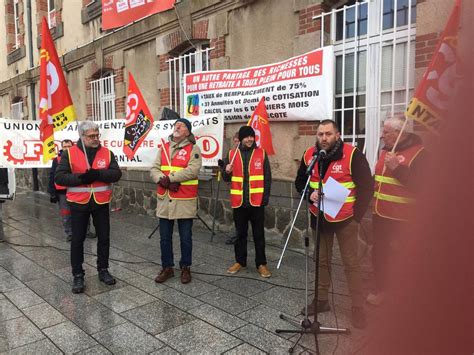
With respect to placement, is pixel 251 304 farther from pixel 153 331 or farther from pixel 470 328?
pixel 470 328

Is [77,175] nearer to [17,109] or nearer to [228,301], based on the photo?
[228,301]

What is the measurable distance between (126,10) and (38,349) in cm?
788

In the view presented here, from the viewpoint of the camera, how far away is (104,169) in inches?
178

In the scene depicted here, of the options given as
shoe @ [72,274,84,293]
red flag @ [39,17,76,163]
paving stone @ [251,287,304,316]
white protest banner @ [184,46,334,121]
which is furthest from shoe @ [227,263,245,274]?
red flag @ [39,17,76,163]

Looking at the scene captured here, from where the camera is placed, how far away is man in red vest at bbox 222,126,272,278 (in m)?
4.73

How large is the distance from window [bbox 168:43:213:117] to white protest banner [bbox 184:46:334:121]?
665 mm

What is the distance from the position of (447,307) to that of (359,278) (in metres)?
2.89

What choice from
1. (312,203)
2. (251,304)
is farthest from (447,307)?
(251,304)

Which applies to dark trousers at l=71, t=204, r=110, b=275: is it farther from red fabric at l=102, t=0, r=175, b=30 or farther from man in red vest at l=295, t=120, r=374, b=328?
red fabric at l=102, t=0, r=175, b=30

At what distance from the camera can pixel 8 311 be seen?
13.1 ft

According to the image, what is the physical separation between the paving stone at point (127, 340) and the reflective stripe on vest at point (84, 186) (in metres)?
1.51

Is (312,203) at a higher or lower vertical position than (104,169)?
lower

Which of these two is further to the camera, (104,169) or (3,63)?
(3,63)

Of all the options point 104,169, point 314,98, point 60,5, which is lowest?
point 104,169
